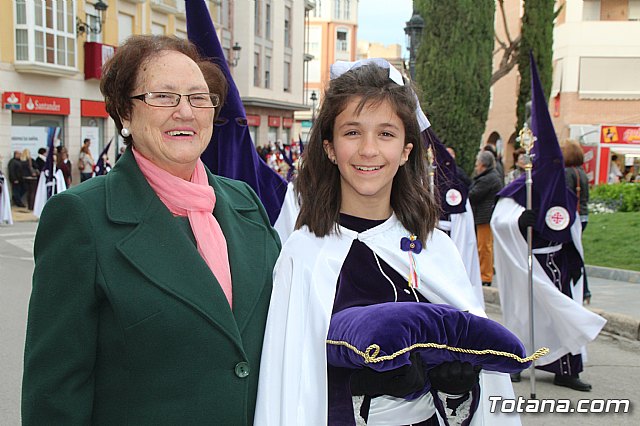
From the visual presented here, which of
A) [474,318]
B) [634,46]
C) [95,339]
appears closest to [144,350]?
[95,339]

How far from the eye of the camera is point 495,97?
37750 millimetres

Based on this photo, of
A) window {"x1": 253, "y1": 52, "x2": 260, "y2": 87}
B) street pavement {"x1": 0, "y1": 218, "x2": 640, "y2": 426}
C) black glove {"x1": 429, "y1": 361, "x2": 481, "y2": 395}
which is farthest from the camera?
window {"x1": 253, "y1": 52, "x2": 260, "y2": 87}

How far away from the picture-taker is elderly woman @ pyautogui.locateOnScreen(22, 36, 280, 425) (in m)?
1.95

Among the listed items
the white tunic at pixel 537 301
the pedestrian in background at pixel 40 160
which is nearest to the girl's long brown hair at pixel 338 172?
the white tunic at pixel 537 301

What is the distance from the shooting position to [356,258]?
2.52 meters

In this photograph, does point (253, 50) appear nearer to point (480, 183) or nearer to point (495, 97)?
point (495, 97)

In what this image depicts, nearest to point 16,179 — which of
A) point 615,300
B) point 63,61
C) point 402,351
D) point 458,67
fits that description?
point 63,61

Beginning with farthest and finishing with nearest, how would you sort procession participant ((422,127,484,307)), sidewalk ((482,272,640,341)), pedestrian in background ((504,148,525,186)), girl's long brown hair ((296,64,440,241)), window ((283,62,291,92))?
window ((283,62,291,92))
procession participant ((422,127,484,307))
sidewalk ((482,272,640,341))
pedestrian in background ((504,148,525,186))
girl's long brown hair ((296,64,440,241))

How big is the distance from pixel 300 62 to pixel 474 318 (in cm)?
4641

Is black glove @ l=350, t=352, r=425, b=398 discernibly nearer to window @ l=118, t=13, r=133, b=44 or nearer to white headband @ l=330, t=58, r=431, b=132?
white headband @ l=330, t=58, r=431, b=132

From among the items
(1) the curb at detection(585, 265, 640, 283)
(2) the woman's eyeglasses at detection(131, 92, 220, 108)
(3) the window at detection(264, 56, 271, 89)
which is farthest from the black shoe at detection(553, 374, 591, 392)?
(3) the window at detection(264, 56, 271, 89)

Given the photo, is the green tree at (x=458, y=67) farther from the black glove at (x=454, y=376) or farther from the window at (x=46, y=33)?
the window at (x=46, y=33)

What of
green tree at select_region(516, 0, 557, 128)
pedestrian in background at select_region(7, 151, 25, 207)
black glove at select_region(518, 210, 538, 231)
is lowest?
pedestrian in background at select_region(7, 151, 25, 207)

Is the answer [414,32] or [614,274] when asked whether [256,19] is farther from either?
[614,274]
